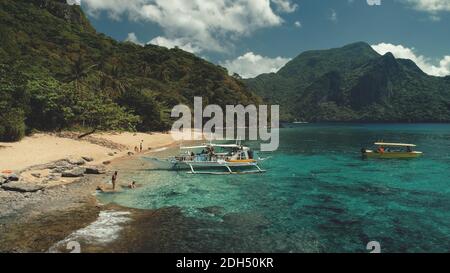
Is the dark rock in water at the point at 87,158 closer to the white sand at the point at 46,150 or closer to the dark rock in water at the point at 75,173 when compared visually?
the white sand at the point at 46,150

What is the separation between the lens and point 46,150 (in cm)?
3922

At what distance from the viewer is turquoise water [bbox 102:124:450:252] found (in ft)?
56.4

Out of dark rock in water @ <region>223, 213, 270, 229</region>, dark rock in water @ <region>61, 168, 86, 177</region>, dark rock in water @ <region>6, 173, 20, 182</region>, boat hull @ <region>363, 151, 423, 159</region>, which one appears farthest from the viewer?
boat hull @ <region>363, 151, 423, 159</region>

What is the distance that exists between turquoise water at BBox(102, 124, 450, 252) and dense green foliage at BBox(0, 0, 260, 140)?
71.4 ft

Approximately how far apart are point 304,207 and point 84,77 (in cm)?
5758

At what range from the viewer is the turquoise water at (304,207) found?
17188mm

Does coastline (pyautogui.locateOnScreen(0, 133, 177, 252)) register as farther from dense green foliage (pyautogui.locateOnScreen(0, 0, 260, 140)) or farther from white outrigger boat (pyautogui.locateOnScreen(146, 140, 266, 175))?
dense green foliage (pyautogui.locateOnScreen(0, 0, 260, 140))

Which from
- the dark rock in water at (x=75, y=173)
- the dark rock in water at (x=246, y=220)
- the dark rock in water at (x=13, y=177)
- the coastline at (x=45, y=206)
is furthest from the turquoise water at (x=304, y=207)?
the dark rock in water at (x=13, y=177)

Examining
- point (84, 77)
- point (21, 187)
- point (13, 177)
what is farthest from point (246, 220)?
point (84, 77)

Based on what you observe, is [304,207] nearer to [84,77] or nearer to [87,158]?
[87,158]

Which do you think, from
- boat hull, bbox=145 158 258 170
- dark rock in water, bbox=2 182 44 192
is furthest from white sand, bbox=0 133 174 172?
boat hull, bbox=145 158 258 170

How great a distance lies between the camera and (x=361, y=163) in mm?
45594

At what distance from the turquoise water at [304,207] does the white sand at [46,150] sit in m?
8.06
